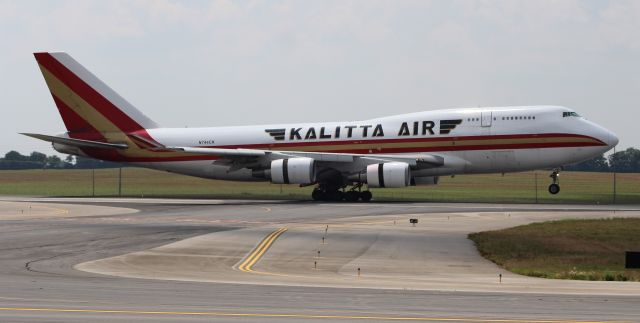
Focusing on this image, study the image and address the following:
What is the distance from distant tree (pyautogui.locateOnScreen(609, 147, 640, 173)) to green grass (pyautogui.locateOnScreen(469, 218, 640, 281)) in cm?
12336

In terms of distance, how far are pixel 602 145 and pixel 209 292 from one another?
4031 cm

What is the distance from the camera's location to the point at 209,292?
19.0 m

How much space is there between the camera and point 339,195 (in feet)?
194

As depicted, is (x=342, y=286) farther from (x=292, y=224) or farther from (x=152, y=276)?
(x=292, y=224)

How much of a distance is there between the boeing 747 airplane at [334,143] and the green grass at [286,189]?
4.40 m

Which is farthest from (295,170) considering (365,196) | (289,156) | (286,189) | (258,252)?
(258,252)

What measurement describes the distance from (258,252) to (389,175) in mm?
26204

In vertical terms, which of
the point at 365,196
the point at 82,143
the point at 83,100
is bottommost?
the point at 365,196

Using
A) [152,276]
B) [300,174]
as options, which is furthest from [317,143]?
[152,276]

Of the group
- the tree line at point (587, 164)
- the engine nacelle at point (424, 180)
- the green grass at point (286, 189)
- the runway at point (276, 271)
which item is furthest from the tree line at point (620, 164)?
the runway at point (276, 271)

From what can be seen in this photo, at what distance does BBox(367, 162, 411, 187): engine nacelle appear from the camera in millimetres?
54375

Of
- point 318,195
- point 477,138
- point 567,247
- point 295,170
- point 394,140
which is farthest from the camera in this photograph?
point 318,195

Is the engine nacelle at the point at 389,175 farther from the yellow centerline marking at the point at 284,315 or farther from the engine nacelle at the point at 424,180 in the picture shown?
the yellow centerline marking at the point at 284,315

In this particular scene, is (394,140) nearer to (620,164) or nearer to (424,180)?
(424,180)
